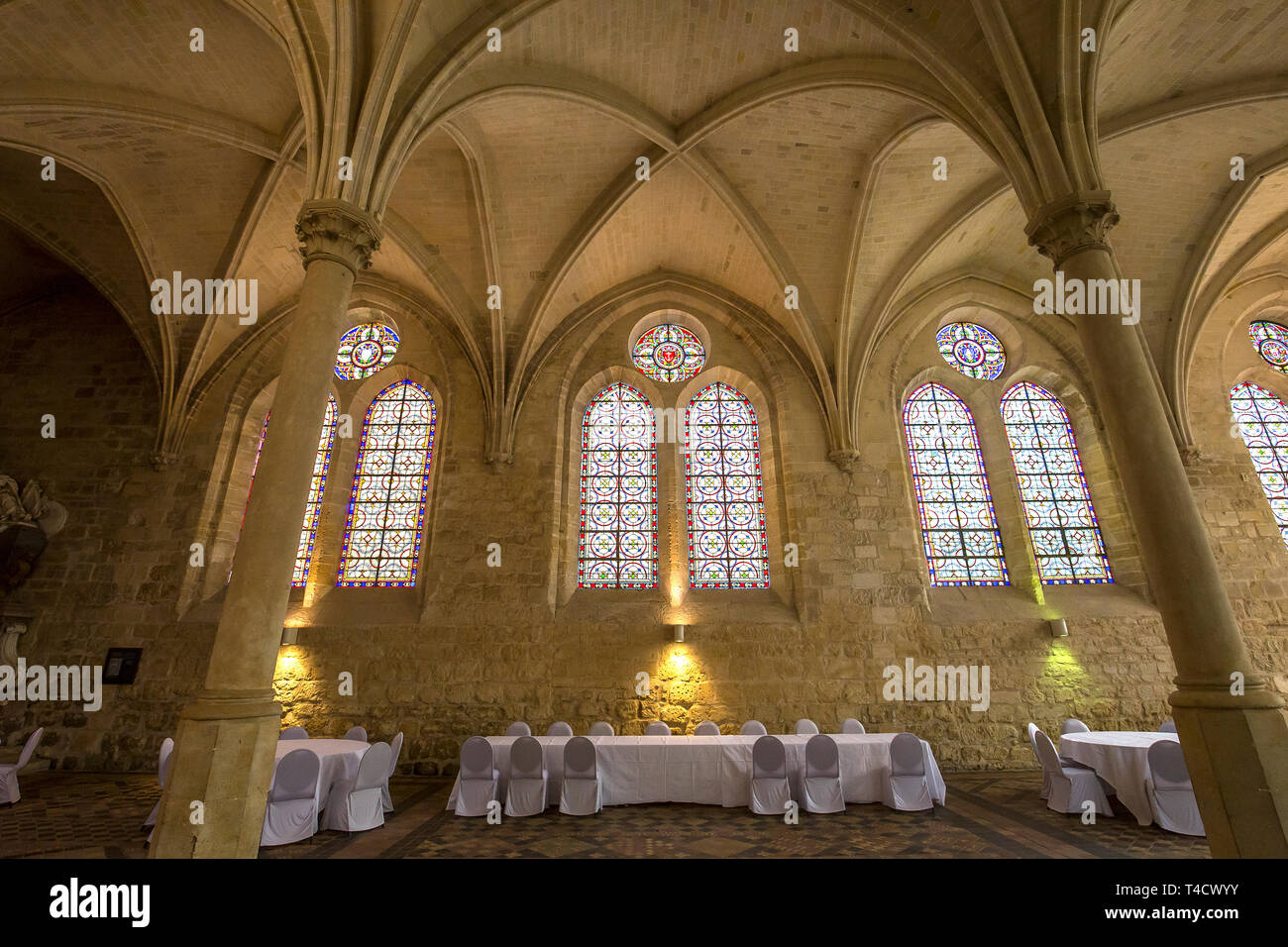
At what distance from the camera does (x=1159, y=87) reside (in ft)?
24.6

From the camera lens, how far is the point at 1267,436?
991 cm

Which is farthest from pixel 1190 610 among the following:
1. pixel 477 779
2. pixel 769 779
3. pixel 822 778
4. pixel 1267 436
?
pixel 1267 436

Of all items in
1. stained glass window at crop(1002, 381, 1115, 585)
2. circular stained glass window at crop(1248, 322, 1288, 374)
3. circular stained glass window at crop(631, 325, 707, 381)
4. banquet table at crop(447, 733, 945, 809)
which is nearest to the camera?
banquet table at crop(447, 733, 945, 809)

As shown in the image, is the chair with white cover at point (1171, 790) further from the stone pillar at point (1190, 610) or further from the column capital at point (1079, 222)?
the column capital at point (1079, 222)

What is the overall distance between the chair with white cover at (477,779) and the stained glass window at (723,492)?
4345 mm

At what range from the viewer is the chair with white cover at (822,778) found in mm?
5746

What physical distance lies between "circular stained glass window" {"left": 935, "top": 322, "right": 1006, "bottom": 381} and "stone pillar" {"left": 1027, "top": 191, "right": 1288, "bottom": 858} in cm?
610

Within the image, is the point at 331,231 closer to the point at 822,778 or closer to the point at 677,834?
the point at 677,834

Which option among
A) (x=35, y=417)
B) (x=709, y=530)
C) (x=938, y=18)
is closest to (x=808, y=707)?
(x=709, y=530)

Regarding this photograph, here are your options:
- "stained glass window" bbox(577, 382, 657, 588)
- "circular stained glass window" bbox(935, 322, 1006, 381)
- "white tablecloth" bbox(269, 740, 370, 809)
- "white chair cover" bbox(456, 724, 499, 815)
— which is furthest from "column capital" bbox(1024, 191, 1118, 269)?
"white tablecloth" bbox(269, 740, 370, 809)

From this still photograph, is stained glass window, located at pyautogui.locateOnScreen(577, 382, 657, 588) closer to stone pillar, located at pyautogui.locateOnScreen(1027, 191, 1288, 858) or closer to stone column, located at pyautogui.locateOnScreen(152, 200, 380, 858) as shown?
stone column, located at pyautogui.locateOnScreen(152, 200, 380, 858)

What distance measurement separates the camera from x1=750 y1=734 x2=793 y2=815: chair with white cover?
580cm

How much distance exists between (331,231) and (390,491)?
5827 mm
